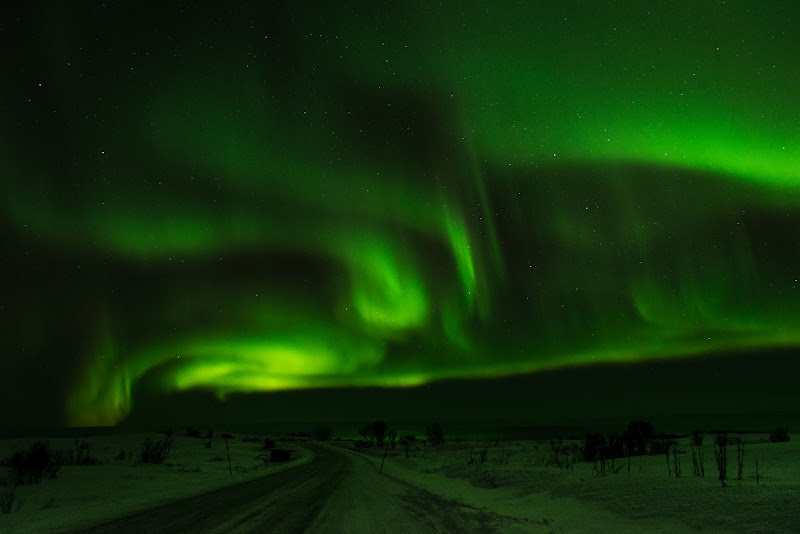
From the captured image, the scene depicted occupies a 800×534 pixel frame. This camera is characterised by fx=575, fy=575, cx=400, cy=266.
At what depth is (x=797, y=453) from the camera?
100ft

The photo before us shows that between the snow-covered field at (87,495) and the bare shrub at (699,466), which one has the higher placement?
the bare shrub at (699,466)

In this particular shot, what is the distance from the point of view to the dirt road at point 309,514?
14.1 meters

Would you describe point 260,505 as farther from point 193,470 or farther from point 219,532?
point 193,470

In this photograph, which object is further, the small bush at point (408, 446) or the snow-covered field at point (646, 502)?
the small bush at point (408, 446)

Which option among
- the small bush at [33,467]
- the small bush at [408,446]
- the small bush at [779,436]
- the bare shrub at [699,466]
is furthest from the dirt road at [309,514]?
the small bush at [779,436]

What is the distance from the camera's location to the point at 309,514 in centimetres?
1647

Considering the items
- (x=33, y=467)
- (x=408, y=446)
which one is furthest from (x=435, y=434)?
(x=33, y=467)

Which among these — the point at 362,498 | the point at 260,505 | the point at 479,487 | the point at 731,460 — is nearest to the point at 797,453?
the point at 731,460

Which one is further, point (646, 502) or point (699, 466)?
point (699, 466)

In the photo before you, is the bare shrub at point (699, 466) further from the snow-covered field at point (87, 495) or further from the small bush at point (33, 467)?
the small bush at point (33, 467)

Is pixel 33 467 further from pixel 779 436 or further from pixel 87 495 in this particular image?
pixel 779 436

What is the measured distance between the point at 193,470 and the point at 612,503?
34.3 metres

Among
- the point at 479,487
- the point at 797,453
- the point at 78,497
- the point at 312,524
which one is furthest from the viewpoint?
the point at 797,453

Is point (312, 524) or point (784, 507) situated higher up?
point (784, 507)
